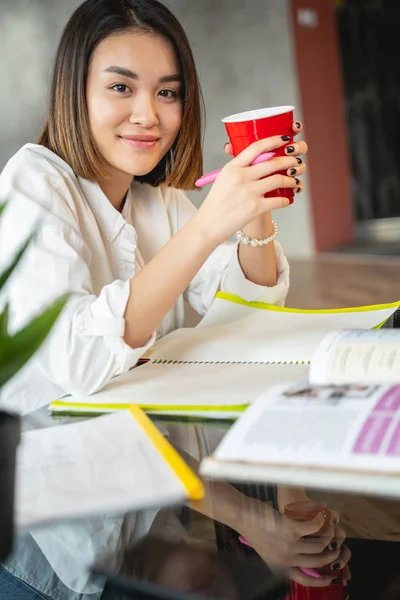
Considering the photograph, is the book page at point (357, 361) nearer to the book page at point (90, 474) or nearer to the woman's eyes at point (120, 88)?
the book page at point (90, 474)

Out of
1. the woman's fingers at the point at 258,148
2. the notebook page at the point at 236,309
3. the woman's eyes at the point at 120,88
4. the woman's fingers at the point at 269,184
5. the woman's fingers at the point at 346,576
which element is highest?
the woman's eyes at the point at 120,88

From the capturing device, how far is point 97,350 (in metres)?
1.09

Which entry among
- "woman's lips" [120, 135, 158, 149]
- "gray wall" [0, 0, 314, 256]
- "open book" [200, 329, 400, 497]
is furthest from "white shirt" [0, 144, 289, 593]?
"gray wall" [0, 0, 314, 256]

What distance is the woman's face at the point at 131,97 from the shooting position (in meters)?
1.37

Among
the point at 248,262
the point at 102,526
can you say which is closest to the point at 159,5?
the point at 248,262

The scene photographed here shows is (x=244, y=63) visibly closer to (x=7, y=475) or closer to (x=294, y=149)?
(x=294, y=149)

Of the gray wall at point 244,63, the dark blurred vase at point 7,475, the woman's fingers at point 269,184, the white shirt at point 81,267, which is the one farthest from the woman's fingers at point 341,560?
the gray wall at point 244,63

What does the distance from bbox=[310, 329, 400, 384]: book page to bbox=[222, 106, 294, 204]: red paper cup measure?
0.30 m

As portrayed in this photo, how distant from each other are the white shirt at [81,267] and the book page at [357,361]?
0.97 feet

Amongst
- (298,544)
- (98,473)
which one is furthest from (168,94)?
(298,544)

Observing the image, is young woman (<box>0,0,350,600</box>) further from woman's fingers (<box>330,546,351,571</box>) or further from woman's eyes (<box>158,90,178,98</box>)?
woman's fingers (<box>330,546,351,571</box>)

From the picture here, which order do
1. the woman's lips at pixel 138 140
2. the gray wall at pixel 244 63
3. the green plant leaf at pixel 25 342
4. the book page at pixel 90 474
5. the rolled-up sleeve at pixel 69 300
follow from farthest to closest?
the gray wall at pixel 244 63 → the woman's lips at pixel 138 140 → the rolled-up sleeve at pixel 69 300 → the book page at pixel 90 474 → the green plant leaf at pixel 25 342

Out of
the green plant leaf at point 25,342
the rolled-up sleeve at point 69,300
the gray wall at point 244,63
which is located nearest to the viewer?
the green plant leaf at point 25,342

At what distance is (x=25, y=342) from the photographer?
1.78 feet
